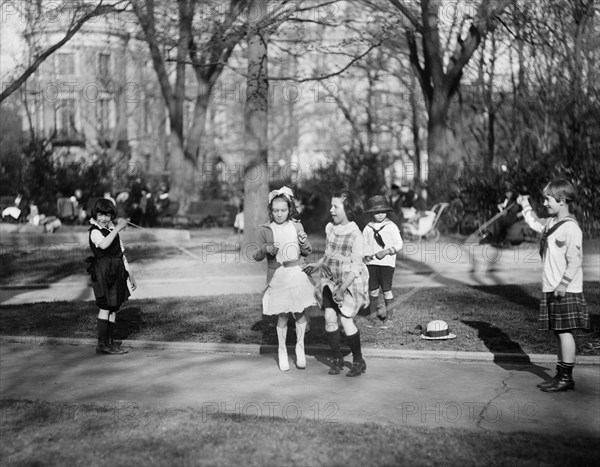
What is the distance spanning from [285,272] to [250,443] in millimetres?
2926

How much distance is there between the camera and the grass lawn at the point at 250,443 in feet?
17.9

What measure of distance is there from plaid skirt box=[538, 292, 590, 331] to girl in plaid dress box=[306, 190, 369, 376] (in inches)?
64.1

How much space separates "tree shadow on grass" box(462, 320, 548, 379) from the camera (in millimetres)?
8562

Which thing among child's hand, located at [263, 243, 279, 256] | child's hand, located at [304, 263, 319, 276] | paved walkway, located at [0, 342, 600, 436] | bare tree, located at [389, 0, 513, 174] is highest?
bare tree, located at [389, 0, 513, 174]

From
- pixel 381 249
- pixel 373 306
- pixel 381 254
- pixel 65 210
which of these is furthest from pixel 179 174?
pixel 381 254

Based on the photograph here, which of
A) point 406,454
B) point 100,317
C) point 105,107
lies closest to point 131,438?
point 406,454

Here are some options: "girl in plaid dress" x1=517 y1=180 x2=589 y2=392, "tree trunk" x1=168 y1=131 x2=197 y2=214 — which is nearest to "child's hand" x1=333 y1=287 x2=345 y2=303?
"girl in plaid dress" x1=517 y1=180 x2=589 y2=392

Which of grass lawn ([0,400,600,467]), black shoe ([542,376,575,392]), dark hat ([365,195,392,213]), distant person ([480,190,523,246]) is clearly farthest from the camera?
distant person ([480,190,523,246])

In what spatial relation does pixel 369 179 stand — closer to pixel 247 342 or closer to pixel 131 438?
pixel 247 342

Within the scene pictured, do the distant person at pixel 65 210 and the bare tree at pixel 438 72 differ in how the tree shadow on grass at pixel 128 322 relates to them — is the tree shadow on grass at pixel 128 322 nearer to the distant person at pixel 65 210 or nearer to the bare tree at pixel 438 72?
the bare tree at pixel 438 72

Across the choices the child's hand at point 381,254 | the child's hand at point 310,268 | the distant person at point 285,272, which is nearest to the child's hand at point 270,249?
the distant person at point 285,272

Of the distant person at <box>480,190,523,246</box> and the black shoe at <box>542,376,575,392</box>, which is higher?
the distant person at <box>480,190,523,246</box>

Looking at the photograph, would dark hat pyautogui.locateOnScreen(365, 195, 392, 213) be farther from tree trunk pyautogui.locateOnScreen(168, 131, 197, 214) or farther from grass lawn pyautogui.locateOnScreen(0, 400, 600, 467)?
tree trunk pyautogui.locateOnScreen(168, 131, 197, 214)

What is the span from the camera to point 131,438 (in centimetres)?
591
